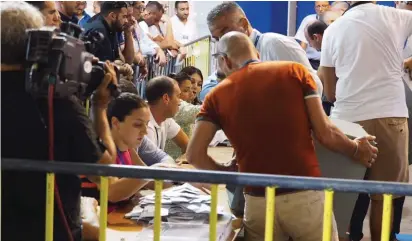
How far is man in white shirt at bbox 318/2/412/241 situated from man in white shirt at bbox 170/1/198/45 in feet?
16.6

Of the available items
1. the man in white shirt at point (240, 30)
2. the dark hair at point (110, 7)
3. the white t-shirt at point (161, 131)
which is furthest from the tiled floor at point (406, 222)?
the dark hair at point (110, 7)

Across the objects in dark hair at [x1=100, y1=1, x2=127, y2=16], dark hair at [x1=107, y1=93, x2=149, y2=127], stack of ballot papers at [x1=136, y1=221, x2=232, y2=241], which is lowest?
stack of ballot papers at [x1=136, y1=221, x2=232, y2=241]

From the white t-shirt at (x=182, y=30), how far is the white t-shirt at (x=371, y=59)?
510cm

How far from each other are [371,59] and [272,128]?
117cm

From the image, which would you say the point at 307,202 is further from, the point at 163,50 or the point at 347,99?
the point at 163,50

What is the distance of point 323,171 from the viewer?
10.9 feet

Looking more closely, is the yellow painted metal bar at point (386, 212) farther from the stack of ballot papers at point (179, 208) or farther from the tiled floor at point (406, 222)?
the tiled floor at point (406, 222)

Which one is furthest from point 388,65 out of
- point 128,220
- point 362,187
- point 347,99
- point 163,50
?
point 163,50

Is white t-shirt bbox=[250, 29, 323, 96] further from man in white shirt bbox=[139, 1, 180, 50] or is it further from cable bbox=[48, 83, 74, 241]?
man in white shirt bbox=[139, 1, 180, 50]

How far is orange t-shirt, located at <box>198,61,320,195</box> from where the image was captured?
2916mm

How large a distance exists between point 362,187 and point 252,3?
30.7 ft

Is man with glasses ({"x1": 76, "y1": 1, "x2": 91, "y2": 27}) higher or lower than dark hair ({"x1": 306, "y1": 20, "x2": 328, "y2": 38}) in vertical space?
higher

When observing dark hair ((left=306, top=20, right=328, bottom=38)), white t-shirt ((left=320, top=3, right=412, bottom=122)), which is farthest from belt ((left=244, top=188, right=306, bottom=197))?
dark hair ((left=306, top=20, right=328, bottom=38))

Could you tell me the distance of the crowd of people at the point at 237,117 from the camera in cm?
217
